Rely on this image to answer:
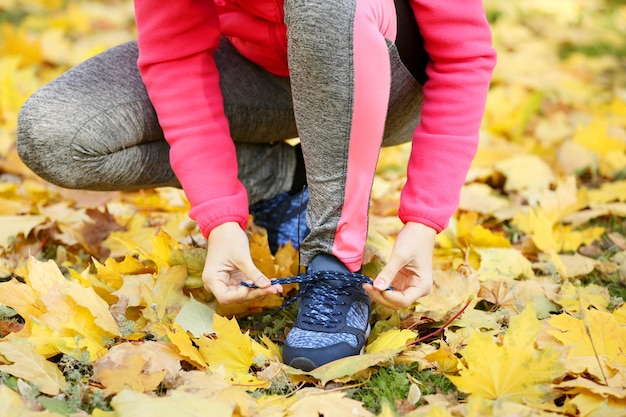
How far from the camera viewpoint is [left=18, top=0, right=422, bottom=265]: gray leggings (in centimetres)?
126

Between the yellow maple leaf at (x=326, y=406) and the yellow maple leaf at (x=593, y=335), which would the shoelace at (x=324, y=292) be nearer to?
the yellow maple leaf at (x=326, y=406)

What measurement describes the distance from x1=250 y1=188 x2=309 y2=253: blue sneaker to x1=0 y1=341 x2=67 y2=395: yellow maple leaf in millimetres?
548

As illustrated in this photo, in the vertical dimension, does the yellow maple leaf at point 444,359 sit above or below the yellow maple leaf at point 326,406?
below

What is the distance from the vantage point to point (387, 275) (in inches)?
42.3

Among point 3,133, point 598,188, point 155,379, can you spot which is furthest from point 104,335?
point 598,188

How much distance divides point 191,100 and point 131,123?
0.16 metres

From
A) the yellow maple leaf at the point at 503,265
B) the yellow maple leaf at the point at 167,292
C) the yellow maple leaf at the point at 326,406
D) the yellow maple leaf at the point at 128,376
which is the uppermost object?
the yellow maple leaf at the point at 128,376

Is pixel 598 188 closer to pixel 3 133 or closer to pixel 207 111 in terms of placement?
pixel 207 111

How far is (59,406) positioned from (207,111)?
1.67ft

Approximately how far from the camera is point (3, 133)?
6.68ft

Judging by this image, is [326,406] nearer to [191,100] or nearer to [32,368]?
[32,368]

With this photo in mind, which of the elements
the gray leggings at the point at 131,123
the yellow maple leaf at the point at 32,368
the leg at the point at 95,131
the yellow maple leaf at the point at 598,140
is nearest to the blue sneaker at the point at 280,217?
the gray leggings at the point at 131,123

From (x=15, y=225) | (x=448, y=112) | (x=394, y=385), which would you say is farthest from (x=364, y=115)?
(x=15, y=225)

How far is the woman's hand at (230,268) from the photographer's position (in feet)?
3.62
